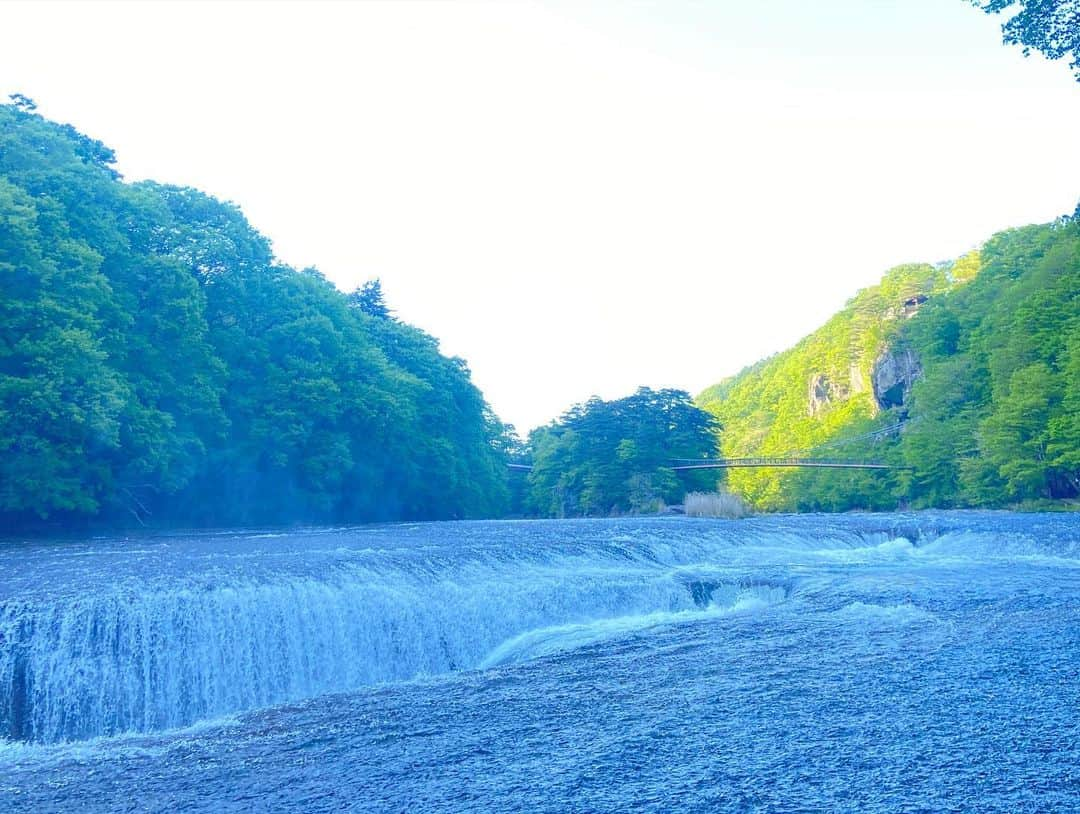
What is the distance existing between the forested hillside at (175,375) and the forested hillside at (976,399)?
25.0 m

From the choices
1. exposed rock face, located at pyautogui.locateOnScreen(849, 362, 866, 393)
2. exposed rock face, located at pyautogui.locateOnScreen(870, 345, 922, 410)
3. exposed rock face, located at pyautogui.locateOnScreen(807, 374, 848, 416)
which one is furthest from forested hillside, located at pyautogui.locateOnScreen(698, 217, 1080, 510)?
exposed rock face, located at pyautogui.locateOnScreen(807, 374, 848, 416)

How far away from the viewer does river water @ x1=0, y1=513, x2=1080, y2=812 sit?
6.03 metres

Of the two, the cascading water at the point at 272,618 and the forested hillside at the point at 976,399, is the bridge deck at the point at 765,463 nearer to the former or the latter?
the forested hillside at the point at 976,399

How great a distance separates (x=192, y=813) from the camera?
5.80 metres

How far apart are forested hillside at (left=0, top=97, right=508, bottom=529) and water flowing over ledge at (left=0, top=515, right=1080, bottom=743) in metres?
4.87

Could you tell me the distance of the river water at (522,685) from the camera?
6027mm

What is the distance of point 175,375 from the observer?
2934cm

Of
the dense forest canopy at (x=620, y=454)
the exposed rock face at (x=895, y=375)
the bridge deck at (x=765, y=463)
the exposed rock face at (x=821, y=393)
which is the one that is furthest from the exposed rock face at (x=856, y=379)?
the dense forest canopy at (x=620, y=454)

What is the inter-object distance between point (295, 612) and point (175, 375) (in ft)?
67.9

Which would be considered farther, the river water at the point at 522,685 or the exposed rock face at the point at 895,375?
the exposed rock face at the point at 895,375

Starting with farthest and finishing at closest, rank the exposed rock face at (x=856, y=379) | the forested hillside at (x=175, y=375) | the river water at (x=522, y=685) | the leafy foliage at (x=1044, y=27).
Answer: the exposed rock face at (x=856, y=379) → the forested hillside at (x=175, y=375) → the leafy foliage at (x=1044, y=27) → the river water at (x=522, y=685)

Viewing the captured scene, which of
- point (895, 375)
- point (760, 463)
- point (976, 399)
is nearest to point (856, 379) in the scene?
point (895, 375)

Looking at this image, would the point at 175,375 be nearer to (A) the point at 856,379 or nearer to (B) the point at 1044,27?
(B) the point at 1044,27

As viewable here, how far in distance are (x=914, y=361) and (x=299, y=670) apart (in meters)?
74.6
